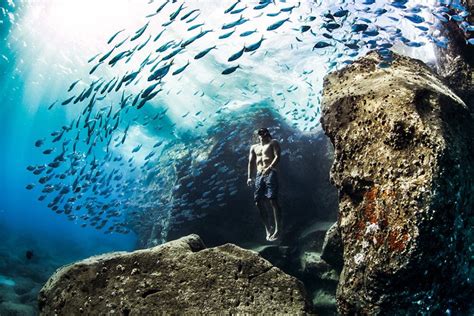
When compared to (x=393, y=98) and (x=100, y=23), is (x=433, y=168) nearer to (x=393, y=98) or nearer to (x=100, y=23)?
(x=393, y=98)

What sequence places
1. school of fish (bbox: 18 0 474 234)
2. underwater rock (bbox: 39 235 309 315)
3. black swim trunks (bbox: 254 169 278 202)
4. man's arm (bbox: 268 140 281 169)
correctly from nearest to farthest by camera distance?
underwater rock (bbox: 39 235 309 315)
school of fish (bbox: 18 0 474 234)
black swim trunks (bbox: 254 169 278 202)
man's arm (bbox: 268 140 281 169)

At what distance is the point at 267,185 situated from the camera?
7.80 meters

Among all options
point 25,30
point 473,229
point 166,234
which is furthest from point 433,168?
point 25,30

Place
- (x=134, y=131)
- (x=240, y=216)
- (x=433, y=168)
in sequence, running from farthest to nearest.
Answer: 1. (x=134, y=131)
2. (x=240, y=216)
3. (x=433, y=168)

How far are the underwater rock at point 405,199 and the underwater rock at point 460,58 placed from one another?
9.09 ft

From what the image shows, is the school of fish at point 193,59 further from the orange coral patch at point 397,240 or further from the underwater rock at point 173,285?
the underwater rock at point 173,285

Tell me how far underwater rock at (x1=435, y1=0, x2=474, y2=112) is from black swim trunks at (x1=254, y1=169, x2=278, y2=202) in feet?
14.2

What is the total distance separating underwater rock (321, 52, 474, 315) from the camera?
287 cm

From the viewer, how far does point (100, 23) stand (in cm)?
1828

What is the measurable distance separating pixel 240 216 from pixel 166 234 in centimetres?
328

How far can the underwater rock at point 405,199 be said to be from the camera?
287 cm

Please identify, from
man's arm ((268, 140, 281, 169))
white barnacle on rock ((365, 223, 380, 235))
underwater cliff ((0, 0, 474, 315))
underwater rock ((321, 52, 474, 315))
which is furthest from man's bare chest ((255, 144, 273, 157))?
white barnacle on rock ((365, 223, 380, 235))

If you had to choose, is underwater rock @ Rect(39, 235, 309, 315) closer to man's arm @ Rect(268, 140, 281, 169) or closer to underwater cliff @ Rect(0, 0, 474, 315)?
underwater cliff @ Rect(0, 0, 474, 315)

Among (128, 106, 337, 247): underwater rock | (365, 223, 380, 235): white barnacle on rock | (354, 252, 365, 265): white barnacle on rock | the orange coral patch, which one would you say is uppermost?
the orange coral patch
